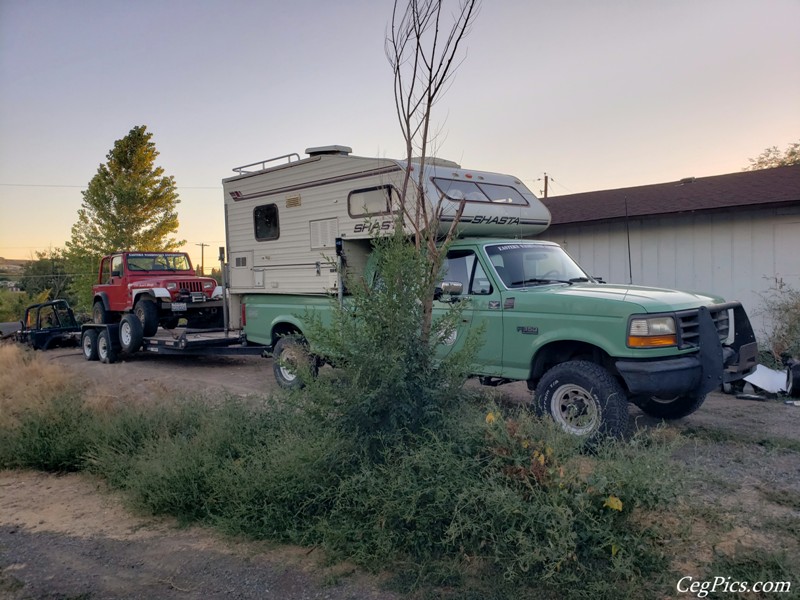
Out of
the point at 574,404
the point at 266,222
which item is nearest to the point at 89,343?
the point at 266,222

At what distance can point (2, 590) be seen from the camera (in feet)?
12.9

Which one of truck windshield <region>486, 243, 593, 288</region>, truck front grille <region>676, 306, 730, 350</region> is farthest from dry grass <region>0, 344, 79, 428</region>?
truck front grille <region>676, 306, 730, 350</region>

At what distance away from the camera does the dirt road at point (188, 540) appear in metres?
3.87

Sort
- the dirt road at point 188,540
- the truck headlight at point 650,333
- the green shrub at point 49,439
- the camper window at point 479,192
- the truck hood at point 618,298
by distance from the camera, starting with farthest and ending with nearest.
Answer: the camper window at point 479,192 < the green shrub at point 49,439 < the truck hood at point 618,298 < the truck headlight at point 650,333 < the dirt road at point 188,540

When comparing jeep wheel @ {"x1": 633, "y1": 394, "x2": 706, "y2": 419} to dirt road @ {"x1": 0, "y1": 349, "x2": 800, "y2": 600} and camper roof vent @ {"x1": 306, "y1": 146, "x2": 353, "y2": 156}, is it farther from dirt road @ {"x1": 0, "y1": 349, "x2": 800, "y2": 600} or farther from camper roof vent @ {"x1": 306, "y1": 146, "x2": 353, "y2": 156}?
camper roof vent @ {"x1": 306, "y1": 146, "x2": 353, "y2": 156}

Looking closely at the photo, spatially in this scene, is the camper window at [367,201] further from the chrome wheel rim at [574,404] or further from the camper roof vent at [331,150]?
the chrome wheel rim at [574,404]

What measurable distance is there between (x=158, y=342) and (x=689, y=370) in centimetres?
999

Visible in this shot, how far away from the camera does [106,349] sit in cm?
1408

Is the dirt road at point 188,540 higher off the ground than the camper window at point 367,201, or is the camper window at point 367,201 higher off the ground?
the camper window at point 367,201

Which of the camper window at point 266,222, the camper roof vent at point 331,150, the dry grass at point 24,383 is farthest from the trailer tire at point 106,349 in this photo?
the camper roof vent at point 331,150

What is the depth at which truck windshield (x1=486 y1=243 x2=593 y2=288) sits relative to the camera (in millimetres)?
7199

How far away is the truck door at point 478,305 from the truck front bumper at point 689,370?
4.54 ft

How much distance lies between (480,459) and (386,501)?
0.64 meters

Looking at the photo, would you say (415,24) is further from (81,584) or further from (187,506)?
(81,584)
